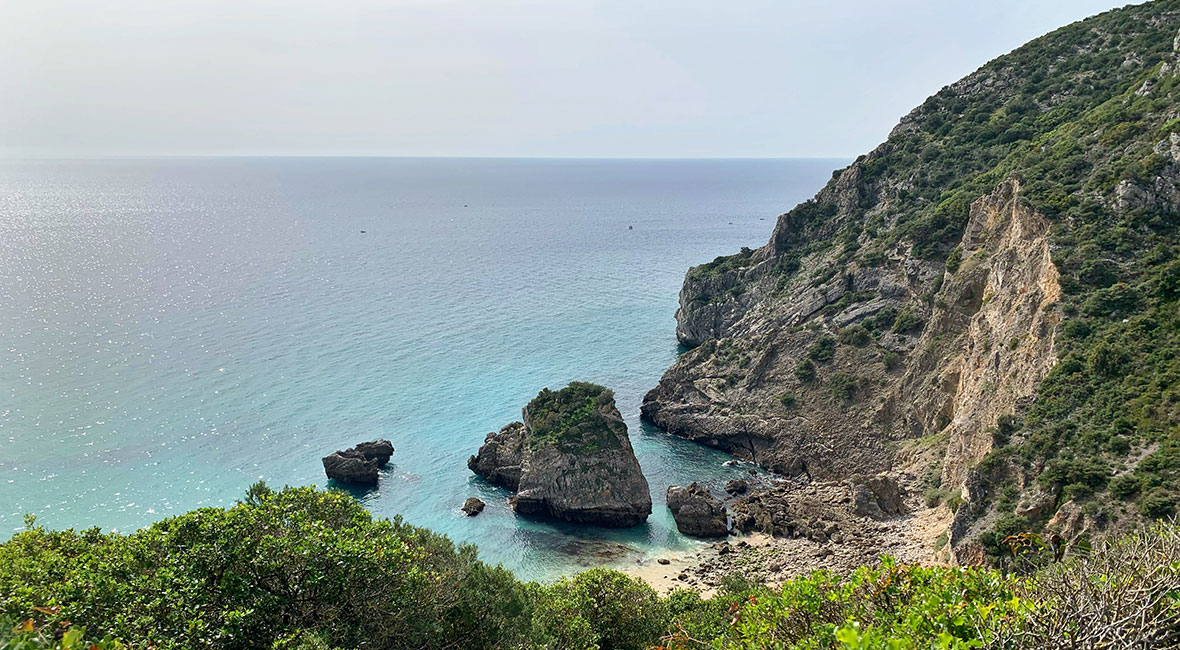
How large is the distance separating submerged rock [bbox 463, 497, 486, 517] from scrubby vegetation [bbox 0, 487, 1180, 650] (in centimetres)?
2677

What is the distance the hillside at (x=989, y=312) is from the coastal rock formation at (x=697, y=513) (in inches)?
370

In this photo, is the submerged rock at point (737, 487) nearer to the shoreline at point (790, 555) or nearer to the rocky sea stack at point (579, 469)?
the shoreline at point (790, 555)

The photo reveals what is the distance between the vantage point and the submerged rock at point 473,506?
5078cm

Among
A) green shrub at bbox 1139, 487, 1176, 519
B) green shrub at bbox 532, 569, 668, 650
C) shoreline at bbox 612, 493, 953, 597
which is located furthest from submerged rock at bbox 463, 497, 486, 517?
green shrub at bbox 1139, 487, 1176, 519

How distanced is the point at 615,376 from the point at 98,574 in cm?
6187

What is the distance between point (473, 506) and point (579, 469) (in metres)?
7.79

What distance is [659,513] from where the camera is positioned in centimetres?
5156

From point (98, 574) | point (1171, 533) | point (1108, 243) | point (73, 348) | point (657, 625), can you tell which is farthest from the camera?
point (73, 348)

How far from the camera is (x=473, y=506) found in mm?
51094

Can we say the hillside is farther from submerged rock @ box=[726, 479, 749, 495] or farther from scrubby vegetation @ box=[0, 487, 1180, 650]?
scrubby vegetation @ box=[0, 487, 1180, 650]

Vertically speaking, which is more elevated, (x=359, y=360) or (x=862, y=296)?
(x=862, y=296)

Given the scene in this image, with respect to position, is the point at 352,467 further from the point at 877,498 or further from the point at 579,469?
the point at 877,498

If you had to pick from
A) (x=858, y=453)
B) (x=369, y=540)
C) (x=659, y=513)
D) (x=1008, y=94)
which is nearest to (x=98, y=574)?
(x=369, y=540)

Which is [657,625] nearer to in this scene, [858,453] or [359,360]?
[858,453]
